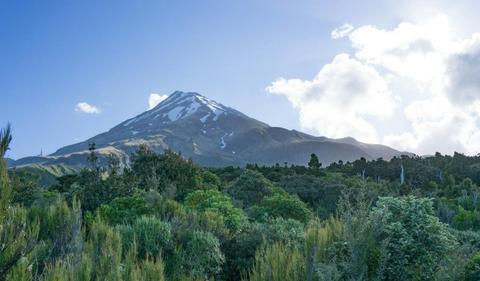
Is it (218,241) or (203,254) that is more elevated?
(218,241)

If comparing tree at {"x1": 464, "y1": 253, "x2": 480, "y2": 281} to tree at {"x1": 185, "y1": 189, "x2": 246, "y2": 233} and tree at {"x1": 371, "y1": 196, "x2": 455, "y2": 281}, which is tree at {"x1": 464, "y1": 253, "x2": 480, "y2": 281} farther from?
tree at {"x1": 185, "y1": 189, "x2": 246, "y2": 233}

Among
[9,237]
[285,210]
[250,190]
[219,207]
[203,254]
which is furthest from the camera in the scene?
[250,190]

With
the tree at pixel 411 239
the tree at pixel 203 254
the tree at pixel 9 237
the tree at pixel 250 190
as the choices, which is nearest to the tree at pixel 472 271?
the tree at pixel 411 239

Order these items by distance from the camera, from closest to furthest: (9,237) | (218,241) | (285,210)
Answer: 1. (9,237)
2. (218,241)
3. (285,210)

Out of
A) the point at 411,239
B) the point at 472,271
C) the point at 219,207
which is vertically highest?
the point at 411,239

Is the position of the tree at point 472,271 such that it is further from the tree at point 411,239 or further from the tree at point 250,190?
the tree at point 250,190

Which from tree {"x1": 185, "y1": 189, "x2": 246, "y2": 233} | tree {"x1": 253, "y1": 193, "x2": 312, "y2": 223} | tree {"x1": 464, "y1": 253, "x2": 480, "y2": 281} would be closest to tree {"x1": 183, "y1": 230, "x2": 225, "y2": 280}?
tree {"x1": 185, "y1": 189, "x2": 246, "y2": 233}

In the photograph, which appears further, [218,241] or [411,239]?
[218,241]

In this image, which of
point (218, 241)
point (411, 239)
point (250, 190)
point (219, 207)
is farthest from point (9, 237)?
point (250, 190)

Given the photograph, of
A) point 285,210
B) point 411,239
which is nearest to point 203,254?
point 411,239

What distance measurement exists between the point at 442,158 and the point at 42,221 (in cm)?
6494

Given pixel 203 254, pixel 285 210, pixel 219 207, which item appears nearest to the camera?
pixel 203 254

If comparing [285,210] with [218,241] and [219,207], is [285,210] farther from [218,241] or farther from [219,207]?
[218,241]

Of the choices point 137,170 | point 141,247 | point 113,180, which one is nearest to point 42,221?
point 141,247
